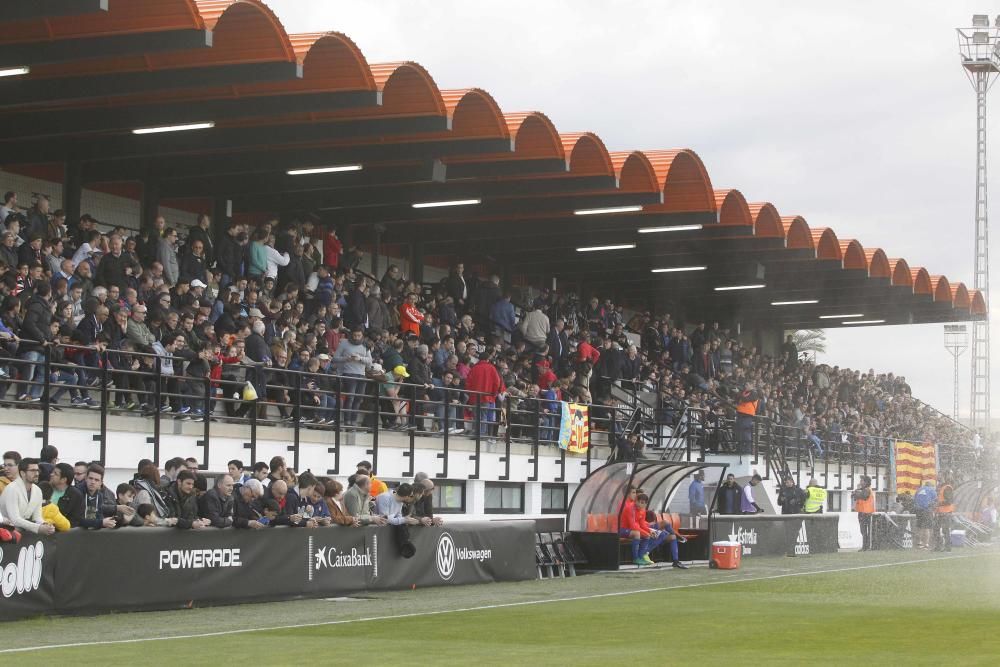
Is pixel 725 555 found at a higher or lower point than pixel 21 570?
lower

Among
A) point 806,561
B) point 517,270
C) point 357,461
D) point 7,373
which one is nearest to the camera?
point 7,373

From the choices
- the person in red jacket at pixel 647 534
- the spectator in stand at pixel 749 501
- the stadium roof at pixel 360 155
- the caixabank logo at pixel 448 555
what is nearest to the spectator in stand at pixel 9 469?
the stadium roof at pixel 360 155

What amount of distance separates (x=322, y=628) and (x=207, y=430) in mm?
6433

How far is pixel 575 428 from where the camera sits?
111 feet

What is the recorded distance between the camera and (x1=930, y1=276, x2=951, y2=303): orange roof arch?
54.7 m

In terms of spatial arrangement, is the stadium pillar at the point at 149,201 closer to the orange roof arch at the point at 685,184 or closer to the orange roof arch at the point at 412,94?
the orange roof arch at the point at 412,94

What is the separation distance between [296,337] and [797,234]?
21319mm

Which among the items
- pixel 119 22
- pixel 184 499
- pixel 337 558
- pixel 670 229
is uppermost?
Result: pixel 119 22

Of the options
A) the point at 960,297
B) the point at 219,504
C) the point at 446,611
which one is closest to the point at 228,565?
the point at 219,504

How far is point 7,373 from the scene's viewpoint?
20453mm

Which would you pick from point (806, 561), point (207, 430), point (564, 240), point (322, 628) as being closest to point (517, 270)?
point (564, 240)

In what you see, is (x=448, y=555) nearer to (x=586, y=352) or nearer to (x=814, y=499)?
(x=586, y=352)

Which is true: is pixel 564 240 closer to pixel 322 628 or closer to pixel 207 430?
pixel 207 430

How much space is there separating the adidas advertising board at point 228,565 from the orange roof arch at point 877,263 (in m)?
26.7
